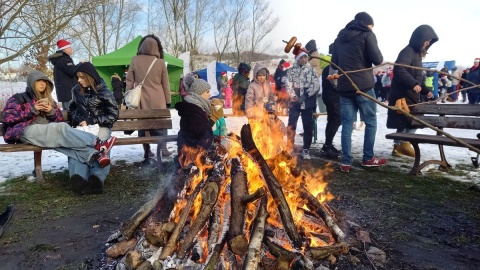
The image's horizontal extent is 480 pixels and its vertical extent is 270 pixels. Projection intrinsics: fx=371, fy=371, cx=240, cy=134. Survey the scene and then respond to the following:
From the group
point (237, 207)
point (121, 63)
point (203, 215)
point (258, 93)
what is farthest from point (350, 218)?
point (121, 63)

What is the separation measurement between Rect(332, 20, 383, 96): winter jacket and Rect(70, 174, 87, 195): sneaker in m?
4.14

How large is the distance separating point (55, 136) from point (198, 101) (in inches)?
89.6

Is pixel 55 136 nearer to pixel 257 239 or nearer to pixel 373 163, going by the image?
pixel 257 239

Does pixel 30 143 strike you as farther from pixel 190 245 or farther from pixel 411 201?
pixel 411 201

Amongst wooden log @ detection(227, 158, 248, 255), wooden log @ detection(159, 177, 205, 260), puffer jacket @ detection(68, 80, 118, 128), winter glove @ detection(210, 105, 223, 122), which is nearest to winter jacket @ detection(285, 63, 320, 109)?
winter glove @ detection(210, 105, 223, 122)

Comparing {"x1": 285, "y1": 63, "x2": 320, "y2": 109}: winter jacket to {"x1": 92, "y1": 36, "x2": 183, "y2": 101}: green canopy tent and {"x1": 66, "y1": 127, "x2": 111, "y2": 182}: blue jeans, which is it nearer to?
{"x1": 66, "y1": 127, "x2": 111, "y2": 182}: blue jeans

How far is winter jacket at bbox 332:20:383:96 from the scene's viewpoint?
588 centimetres

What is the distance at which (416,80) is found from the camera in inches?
258

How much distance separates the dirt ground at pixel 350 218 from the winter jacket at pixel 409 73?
1.29 metres

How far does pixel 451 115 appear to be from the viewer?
6.41 meters

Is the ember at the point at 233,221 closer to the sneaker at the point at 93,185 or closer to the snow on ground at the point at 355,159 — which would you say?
the sneaker at the point at 93,185

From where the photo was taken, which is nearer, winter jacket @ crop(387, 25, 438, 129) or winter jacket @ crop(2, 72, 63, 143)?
winter jacket @ crop(2, 72, 63, 143)

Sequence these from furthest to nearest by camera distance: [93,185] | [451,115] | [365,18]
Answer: [451,115], [365,18], [93,185]

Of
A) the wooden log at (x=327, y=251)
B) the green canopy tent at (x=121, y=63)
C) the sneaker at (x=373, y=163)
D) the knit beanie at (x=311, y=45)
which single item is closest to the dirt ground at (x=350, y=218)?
the wooden log at (x=327, y=251)
